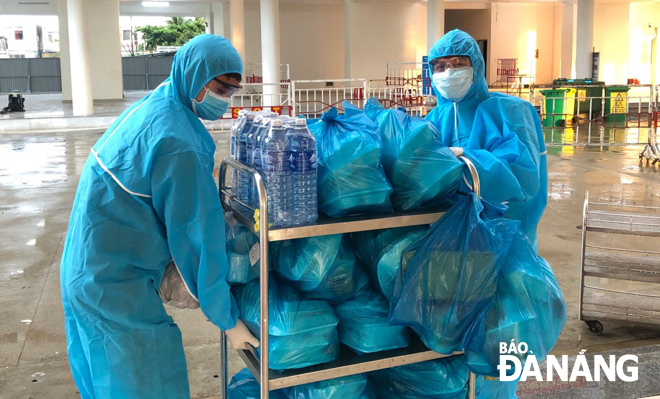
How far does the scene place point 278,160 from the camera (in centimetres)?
212

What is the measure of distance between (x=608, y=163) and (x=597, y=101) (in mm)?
7862

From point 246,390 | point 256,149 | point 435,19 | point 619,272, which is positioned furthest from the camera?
point 435,19

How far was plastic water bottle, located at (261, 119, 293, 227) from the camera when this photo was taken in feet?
6.93

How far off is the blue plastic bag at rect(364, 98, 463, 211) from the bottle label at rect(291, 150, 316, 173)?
35 centimetres

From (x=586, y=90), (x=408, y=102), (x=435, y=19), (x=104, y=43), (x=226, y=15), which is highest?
(x=226, y=15)

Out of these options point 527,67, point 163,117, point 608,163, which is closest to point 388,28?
point 527,67

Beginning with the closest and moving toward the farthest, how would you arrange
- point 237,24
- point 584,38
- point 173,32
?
1. point 584,38
2. point 237,24
3. point 173,32

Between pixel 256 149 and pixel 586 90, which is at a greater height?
pixel 586 90

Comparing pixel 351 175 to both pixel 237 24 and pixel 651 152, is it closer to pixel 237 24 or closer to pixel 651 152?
pixel 651 152

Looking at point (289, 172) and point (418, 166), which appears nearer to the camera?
point (289, 172)

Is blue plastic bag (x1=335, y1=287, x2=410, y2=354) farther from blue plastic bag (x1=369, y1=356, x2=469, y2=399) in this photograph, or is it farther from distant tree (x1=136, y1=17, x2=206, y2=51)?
distant tree (x1=136, y1=17, x2=206, y2=51)

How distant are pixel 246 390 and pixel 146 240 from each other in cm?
89

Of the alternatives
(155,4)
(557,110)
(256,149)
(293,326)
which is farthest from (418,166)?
(155,4)

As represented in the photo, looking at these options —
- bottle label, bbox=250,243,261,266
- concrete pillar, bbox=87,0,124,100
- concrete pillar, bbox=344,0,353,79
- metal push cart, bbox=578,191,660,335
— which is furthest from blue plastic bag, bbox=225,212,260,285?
concrete pillar, bbox=344,0,353,79
